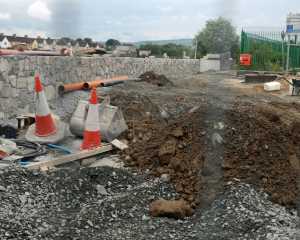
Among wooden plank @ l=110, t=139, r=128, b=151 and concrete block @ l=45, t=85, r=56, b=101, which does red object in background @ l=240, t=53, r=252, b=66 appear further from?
wooden plank @ l=110, t=139, r=128, b=151

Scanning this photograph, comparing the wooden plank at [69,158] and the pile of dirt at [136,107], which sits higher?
the pile of dirt at [136,107]

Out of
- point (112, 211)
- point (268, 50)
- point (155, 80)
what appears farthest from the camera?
point (268, 50)

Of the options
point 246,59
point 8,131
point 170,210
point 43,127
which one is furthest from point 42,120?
point 246,59

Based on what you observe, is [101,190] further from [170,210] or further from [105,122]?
[105,122]

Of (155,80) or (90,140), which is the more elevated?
(155,80)

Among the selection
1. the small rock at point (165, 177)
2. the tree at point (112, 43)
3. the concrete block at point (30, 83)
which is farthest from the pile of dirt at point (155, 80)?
the small rock at point (165, 177)

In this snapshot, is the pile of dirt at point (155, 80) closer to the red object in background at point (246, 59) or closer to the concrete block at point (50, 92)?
the concrete block at point (50, 92)

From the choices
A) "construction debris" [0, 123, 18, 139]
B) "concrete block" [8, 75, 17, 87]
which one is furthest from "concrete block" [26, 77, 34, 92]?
"construction debris" [0, 123, 18, 139]

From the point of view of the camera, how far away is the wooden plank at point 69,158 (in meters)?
6.04

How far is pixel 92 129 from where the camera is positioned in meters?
7.01

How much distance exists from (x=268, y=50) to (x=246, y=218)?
19.0m

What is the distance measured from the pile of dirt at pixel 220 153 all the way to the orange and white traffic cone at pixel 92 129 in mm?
488

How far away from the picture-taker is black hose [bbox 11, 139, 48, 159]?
21.5 ft

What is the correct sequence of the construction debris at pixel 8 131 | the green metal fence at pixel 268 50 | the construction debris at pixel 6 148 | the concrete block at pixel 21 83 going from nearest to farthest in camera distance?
the construction debris at pixel 6 148
the construction debris at pixel 8 131
the concrete block at pixel 21 83
the green metal fence at pixel 268 50
